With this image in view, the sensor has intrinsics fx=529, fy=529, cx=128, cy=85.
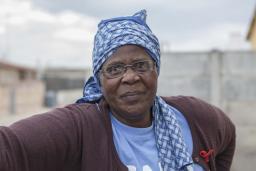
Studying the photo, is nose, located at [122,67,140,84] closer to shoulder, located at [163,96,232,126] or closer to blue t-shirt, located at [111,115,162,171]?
blue t-shirt, located at [111,115,162,171]

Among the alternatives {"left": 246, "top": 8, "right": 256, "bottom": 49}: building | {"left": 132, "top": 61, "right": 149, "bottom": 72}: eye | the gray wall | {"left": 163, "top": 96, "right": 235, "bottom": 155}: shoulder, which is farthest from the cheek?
{"left": 246, "top": 8, "right": 256, "bottom": 49}: building

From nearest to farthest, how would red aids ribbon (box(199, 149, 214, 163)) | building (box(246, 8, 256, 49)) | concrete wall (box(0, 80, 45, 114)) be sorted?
red aids ribbon (box(199, 149, 214, 163))
concrete wall (box(0, 80, 45, 114))
building (box(246, 8, 256, 49))

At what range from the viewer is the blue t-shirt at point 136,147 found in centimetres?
197

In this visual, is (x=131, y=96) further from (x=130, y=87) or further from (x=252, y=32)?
(x=252, y=32)

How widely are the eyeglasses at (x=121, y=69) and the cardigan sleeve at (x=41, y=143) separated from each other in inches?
8.8

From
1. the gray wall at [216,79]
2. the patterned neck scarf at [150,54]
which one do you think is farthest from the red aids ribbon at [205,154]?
the gray wall at [216,79]

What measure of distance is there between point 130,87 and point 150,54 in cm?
16

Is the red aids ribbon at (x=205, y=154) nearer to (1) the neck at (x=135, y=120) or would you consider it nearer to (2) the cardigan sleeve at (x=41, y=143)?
(1) the neck at (x=135, y=120)

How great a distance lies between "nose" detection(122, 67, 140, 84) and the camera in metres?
2.02

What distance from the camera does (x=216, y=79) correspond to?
999cm

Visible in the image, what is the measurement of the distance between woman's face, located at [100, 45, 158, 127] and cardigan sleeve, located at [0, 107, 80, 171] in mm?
203

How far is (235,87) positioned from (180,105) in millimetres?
7885

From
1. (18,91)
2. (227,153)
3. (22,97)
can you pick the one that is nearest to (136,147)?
(227,153)

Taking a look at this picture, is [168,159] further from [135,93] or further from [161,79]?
[161,79]
